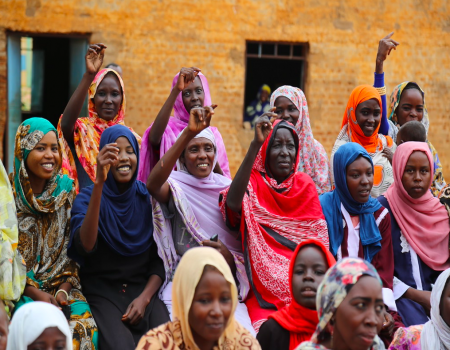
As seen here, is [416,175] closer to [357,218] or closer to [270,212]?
[357,218]

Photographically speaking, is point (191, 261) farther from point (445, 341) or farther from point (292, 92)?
point (292, 92)

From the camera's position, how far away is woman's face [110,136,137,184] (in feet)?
15.2

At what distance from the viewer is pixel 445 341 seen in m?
3.87

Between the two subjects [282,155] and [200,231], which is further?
[282,155]

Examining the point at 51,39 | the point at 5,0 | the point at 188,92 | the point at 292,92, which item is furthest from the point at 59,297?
the point at 51,39

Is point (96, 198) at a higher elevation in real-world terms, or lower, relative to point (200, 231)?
higher

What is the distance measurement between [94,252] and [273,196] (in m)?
1.38

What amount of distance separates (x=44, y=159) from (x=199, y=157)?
3.75 feet

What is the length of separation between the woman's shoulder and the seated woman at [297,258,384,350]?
36.3 inches

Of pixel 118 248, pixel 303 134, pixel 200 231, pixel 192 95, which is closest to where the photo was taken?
pixel 118 248

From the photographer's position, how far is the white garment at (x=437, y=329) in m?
3.86

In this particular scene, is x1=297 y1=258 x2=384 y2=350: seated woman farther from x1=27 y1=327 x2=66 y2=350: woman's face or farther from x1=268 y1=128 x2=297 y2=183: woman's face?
x1=268 y1=128 x2=297 y2=183: woman's face

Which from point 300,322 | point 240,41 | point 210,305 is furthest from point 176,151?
point 240,41

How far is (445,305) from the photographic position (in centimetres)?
382
